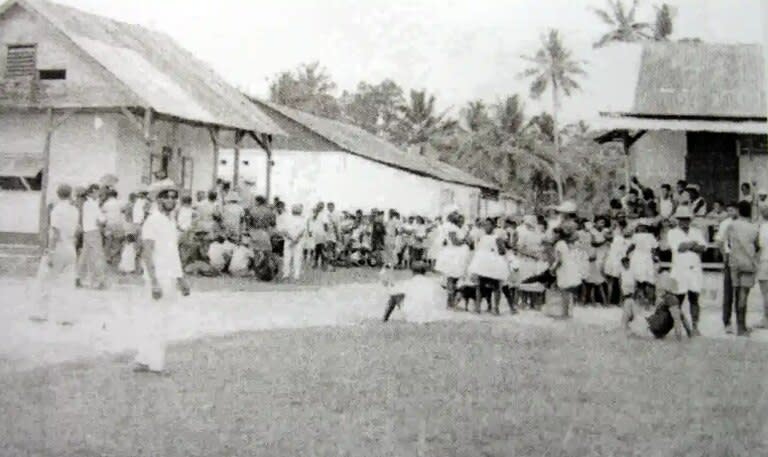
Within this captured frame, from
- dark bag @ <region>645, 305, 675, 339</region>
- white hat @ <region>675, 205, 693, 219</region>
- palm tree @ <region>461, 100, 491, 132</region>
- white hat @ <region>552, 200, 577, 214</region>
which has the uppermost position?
palm tree @ <region>461, 100, 491, 132</region>

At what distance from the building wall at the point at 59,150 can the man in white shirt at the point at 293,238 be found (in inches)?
145

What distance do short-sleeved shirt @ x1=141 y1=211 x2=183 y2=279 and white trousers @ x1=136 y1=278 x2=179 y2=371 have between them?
5 centimetres

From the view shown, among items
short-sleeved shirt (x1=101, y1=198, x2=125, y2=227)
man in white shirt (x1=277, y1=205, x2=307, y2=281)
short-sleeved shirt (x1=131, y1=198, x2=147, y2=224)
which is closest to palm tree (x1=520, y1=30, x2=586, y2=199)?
short-sleeved shirt (x1=131, y1=198, x2=147, y2=224)

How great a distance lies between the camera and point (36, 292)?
16.3 feet

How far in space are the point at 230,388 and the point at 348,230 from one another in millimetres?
9234

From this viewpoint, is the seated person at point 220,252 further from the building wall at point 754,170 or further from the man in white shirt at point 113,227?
the building wall at point 754,170

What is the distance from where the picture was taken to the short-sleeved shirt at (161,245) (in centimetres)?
448

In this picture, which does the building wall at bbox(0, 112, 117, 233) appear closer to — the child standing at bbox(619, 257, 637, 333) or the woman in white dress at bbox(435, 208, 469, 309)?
the woman in white dress at bbox(435, 208, 469, 309)

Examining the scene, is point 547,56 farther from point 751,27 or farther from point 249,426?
point 249,426

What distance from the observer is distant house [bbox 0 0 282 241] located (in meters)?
4.91

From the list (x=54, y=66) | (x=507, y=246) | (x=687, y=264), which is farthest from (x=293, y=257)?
(x=687, y=264)

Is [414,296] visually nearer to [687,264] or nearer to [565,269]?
[565,269]

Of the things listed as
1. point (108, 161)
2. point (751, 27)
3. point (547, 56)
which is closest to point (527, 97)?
point (547, 56)

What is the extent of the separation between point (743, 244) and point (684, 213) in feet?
1.69
